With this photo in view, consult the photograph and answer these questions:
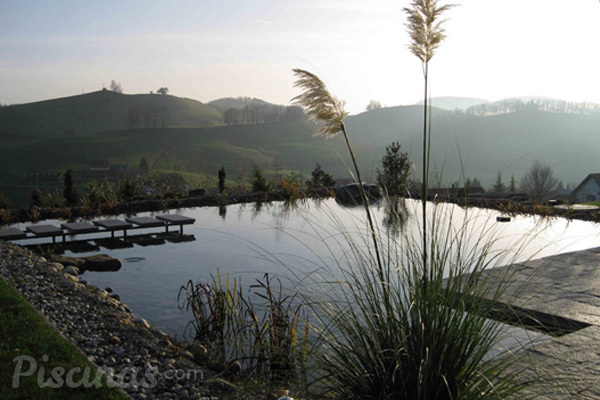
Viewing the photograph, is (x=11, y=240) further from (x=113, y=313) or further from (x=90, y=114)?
(x=90, y=114)

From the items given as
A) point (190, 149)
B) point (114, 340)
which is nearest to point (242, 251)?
point (114, 340)

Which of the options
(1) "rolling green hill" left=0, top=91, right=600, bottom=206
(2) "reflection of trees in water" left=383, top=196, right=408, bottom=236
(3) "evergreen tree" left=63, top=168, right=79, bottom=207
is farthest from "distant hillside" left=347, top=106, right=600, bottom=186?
(2) "reflection of trees in water" left=383, top=196, right=408, bottom=236

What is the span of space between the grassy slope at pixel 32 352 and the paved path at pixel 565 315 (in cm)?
202

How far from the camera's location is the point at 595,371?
2.48 meters

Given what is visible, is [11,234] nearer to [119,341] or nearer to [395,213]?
[119,341]

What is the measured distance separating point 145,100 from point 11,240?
73.4 meters

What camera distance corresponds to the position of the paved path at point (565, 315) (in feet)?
6.79

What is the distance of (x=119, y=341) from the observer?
3.04 m

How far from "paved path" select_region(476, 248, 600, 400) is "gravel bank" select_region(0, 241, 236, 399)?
1545mm

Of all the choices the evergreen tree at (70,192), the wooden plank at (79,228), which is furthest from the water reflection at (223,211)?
the evergreen tree at (70,192)

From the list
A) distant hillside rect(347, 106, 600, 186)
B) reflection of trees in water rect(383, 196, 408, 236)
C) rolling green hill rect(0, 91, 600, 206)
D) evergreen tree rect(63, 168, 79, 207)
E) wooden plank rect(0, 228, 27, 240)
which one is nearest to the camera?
reflection of trees in water rect(383, 196, 408, 236)

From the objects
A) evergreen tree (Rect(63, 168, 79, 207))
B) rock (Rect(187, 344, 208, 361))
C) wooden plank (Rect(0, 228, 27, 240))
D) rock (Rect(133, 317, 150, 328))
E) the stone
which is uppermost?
evergreen tree (Rect(63, 168, 79, 207))

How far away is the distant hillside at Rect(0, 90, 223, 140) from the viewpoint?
196 feet

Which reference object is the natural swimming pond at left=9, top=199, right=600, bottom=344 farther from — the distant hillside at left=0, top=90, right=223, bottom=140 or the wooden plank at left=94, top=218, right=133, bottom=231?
the distant hillside at left=0, top=90, right=223, bottom=140
